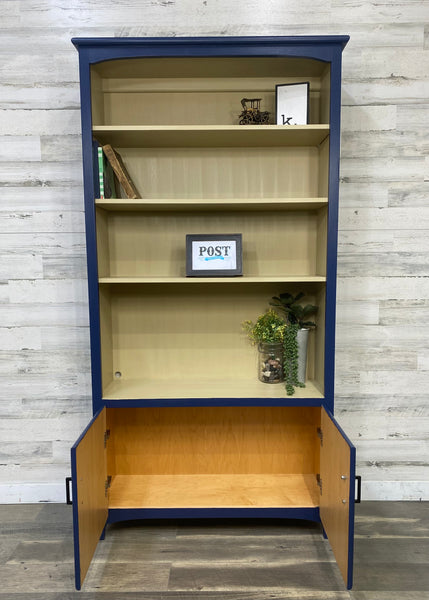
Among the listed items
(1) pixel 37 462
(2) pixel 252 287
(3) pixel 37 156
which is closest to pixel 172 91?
(3) pixel 37 156

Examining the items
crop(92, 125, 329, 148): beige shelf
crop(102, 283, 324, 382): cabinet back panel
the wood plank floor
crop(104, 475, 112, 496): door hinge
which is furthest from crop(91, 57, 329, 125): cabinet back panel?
the wood plank floor

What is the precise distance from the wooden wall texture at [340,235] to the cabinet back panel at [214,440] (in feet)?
0.88

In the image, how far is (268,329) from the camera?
2031 mm

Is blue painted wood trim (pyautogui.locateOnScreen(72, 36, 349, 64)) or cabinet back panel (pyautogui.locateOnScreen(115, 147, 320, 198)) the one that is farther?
cabinet back panel (pyautogui.locateOnScreen(115, 147, 320, 198))

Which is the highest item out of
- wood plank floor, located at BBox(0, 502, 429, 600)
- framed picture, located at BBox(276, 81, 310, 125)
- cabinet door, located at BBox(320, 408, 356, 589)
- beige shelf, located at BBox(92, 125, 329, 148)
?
framed picture, located at BBox(276, 81, 310, 125)

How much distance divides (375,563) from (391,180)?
1728 millimetres

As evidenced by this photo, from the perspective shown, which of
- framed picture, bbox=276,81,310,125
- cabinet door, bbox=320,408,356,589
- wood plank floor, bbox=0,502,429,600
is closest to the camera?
cabinet door, bbox=320,408,356,589

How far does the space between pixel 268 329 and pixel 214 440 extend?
646 mm

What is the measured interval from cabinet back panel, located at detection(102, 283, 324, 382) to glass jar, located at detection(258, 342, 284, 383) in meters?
0.10

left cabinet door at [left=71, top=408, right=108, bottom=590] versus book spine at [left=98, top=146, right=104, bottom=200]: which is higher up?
book spine at [left=98, top=146, right=104, bottom=200]

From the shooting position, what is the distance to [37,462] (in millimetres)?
2271

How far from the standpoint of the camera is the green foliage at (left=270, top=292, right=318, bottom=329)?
2.03m

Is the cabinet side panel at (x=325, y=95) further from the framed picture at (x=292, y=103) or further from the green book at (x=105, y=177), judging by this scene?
the green book at (x=105, y=177)

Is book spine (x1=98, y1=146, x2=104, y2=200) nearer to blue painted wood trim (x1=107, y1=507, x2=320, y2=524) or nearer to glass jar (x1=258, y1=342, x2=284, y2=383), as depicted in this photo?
glass jar (x1=258, y1=342, x2=284, y2=383)
